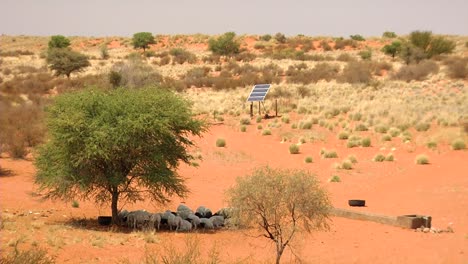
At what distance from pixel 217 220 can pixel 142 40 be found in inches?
3167

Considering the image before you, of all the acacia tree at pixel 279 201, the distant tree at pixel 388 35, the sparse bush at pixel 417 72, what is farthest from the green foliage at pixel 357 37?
the acacia tree at pixel 279 201

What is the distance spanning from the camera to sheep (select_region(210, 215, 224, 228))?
1706 cm

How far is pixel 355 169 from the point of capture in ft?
89.6

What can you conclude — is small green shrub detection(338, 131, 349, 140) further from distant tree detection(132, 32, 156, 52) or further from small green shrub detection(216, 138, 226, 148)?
distant tree detection(132, 32, 156, 52)

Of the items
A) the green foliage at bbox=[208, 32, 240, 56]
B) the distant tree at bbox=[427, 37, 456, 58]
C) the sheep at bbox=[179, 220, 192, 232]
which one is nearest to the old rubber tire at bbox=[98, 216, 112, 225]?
the sheep at bbox=[179, 220, 192, 232]

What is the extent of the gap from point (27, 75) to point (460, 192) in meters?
51.3

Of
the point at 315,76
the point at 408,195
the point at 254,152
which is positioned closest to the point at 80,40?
the point at 315,76

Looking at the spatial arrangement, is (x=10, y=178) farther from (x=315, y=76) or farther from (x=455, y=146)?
(x=315, y=76)

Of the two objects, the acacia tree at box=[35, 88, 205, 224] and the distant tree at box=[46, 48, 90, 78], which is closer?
the acacia tree at box=[35, 88, 205, 224]

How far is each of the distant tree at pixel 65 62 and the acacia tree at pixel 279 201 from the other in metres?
51.4

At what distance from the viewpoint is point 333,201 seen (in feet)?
68.5

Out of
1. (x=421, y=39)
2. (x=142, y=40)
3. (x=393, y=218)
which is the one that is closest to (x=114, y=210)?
(x=393, y=218)

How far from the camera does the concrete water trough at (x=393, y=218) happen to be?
1614 cm

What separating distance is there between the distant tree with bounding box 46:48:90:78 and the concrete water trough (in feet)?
158
